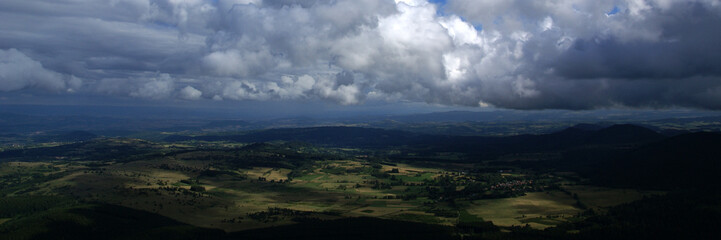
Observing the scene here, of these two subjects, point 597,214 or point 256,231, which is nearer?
point 256,231

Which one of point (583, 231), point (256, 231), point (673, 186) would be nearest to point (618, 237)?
point (583, 231)

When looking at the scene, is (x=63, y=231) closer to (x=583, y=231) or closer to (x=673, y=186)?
(x=583, y=231)

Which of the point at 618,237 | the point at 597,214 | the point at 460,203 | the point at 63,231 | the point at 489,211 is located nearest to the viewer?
the point at 618,237

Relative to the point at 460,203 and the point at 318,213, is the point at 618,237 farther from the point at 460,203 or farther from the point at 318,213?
the point at 318,213

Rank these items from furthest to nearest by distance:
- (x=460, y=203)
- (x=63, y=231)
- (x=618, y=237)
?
(x=460, y=203), (x=63, y=231), (x=618, y=237)

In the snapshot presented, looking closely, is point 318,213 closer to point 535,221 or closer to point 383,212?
point 383,212

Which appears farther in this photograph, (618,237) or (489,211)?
(489,211)

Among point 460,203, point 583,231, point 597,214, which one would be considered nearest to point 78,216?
point 460,203

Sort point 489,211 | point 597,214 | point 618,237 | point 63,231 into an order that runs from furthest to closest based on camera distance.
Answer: point 489,211 < point 597,214 < point 63,231 < point 618,237

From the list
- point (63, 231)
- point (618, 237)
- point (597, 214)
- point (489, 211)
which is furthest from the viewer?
point (489, 211)
